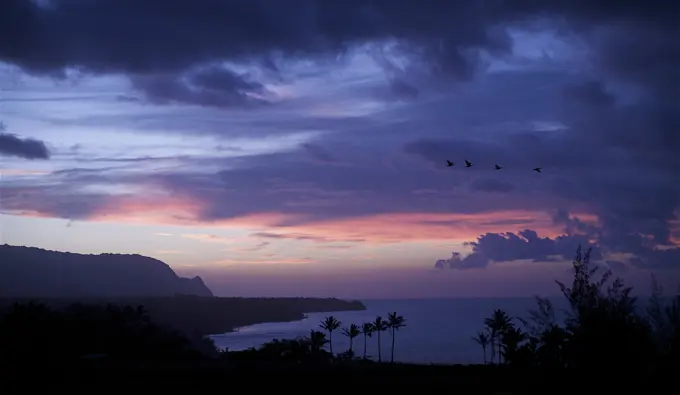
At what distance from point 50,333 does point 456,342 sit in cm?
11249

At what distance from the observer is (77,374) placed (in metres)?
25.8

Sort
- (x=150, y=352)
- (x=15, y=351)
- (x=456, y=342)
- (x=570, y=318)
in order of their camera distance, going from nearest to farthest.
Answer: (x=570, y=318), (x=15, y=351), (x=150, y=352), (x=456, y=342)

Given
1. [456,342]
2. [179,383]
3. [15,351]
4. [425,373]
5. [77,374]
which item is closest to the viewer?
[179,383]

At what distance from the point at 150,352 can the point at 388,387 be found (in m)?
35.1

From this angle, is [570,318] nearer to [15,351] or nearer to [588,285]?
[588,285]

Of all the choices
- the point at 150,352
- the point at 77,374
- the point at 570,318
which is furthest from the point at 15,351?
the point at 570,318

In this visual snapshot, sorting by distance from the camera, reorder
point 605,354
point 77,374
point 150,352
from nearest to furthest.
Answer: point 605,354
point 77,374
point 150,352

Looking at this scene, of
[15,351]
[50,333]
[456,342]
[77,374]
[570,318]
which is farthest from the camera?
[456,342]

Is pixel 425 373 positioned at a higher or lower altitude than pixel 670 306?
lower

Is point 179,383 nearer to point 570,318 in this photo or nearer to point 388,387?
point 388,387

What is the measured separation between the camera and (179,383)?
23844 millimetres

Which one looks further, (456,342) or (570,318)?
(456,342)

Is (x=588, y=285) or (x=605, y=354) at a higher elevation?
(x=588, y=285)

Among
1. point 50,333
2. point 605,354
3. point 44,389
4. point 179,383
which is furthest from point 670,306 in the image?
point 50,333
